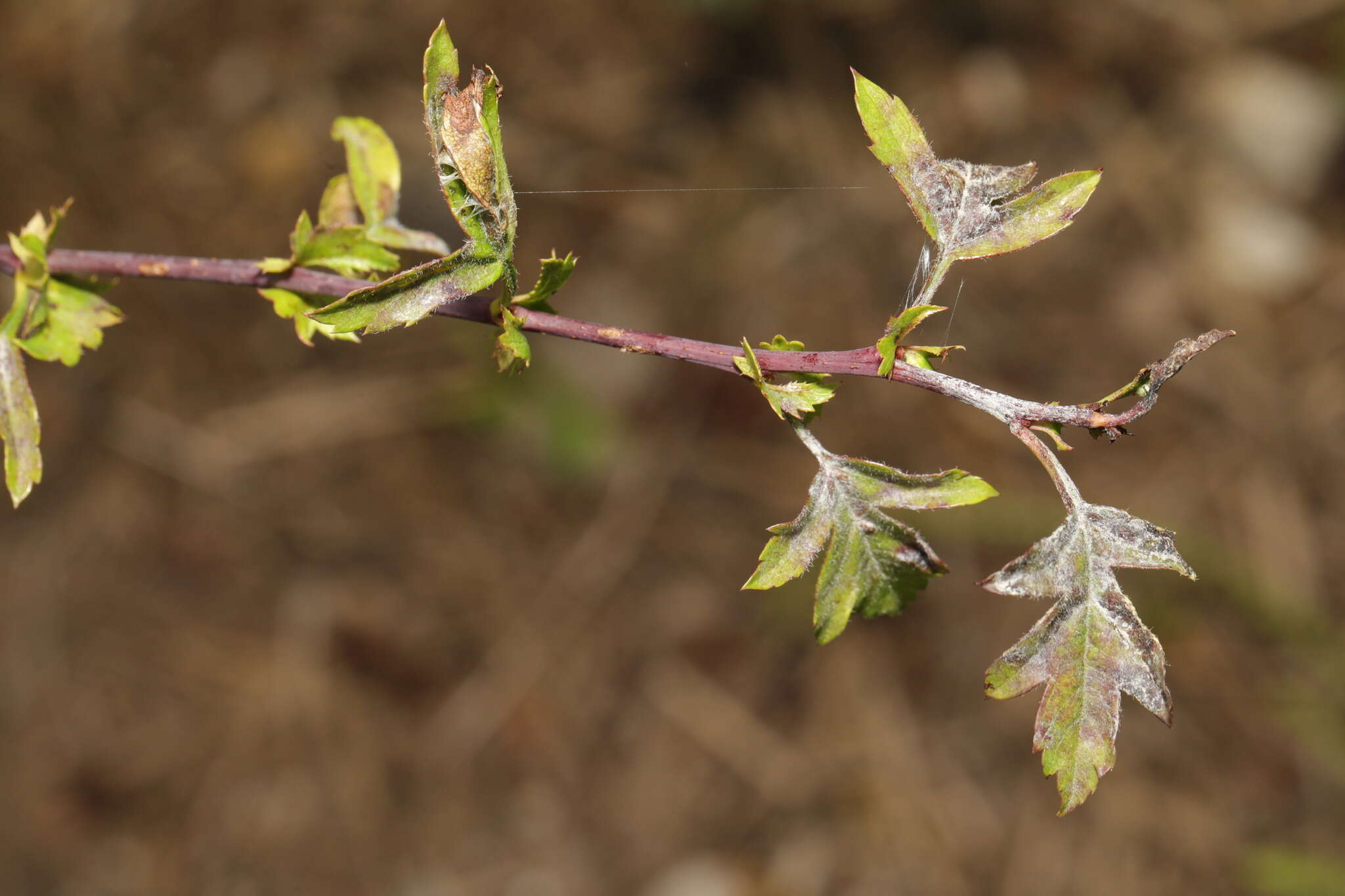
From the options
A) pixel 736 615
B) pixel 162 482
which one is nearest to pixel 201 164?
pixel 162 482

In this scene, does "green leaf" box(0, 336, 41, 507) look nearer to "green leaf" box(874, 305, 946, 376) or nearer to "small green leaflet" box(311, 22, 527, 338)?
"small green leaflet" box(311, 22, 527, 338)

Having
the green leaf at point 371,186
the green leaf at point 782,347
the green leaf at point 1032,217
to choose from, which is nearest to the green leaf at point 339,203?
the green leaf at point 371,186

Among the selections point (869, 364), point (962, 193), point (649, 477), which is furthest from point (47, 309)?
point (649, 477)

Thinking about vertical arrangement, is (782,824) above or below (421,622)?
below

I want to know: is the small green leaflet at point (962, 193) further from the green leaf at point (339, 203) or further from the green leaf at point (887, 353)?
the green leaf at point (339, 203)

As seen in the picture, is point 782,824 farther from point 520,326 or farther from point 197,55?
point 197,55

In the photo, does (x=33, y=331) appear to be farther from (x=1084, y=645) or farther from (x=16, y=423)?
(x=1084, y=645)

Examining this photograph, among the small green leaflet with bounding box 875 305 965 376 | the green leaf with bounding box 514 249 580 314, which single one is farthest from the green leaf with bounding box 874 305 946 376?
the green leaf with bounding box 514 249 580 314
